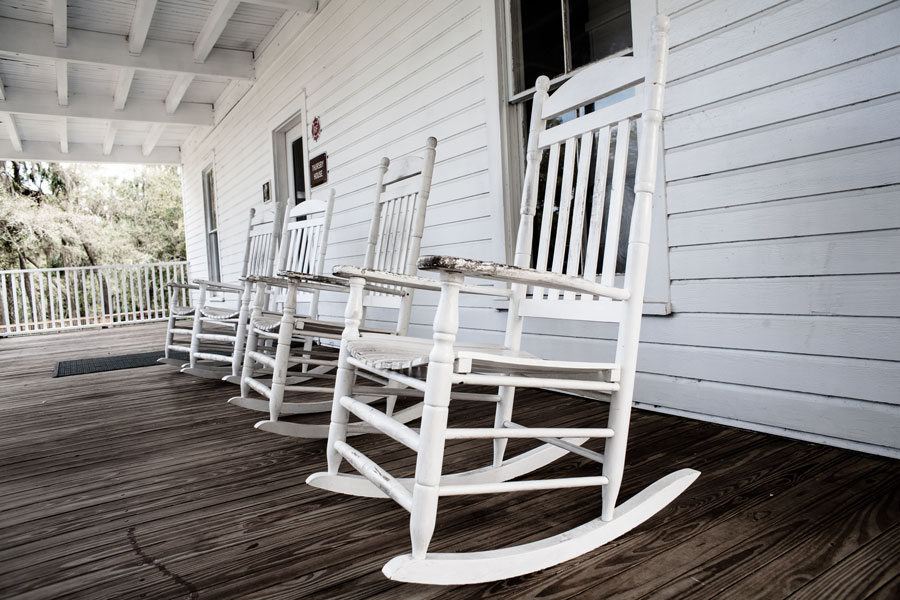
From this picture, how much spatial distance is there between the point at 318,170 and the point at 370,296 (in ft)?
8.96

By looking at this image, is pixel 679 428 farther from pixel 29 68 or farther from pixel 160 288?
pixel 160 288

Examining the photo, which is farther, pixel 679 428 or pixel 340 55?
pixel 340 55

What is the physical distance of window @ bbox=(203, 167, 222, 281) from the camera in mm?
7699

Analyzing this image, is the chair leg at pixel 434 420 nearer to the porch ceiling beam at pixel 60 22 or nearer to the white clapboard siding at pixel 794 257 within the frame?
the white clapboard siding at pixel 794 257

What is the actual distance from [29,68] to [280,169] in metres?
2.55

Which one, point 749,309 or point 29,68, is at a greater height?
point 29,68

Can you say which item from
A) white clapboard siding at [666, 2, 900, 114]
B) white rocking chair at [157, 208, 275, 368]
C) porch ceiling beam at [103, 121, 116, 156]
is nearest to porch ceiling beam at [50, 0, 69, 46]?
white rocking chair at [157, 208, 275, 368]

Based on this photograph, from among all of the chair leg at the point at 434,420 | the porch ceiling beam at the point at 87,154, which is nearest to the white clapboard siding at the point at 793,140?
the chair leg at the point at 434,420

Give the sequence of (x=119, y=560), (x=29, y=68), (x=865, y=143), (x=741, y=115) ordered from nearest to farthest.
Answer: (x=119, y=560) → (x=865, y=143) → (x=741, y=115) → (x=29, y=68)

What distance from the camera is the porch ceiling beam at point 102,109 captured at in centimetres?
569

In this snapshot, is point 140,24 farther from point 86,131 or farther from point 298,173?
point 86,131

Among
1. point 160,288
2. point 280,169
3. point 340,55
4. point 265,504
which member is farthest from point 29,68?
point 265,504

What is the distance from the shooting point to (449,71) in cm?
290

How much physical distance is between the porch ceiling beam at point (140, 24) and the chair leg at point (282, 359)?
326cm
